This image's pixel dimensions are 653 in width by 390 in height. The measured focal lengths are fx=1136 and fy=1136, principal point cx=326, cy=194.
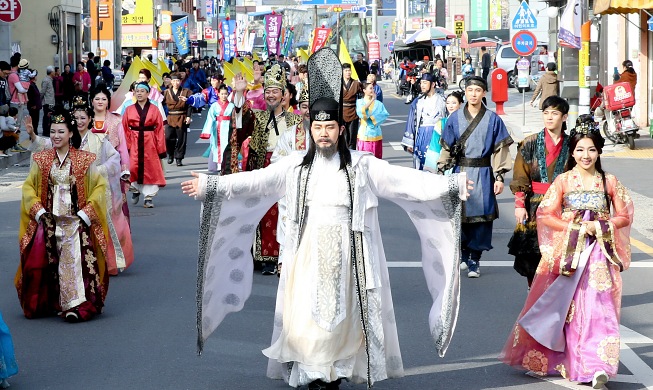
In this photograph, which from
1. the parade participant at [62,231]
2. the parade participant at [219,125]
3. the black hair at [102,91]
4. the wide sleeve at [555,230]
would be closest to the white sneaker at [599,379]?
the wide sleeve at [555,230]

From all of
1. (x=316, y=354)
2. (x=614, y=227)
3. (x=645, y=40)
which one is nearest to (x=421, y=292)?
(x=614, y=227)

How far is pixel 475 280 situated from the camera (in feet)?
32.1

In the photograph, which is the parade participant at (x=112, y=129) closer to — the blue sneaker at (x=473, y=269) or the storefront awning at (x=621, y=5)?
the blue sneaker at (x=473, y=269)

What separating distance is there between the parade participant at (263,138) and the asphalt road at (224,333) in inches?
11.0

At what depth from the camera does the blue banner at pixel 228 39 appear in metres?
69.2

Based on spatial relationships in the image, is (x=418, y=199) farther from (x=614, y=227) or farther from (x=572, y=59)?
(x=572, y=59)

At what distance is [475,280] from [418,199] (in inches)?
149

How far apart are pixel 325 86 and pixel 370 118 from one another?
10393 mm

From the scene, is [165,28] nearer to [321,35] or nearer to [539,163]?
[321,35]

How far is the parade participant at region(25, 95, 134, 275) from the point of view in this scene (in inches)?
366

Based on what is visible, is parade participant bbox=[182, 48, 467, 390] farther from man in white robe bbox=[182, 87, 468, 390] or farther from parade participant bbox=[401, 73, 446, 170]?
parade participant bbox=[401, 73, 446, 170]

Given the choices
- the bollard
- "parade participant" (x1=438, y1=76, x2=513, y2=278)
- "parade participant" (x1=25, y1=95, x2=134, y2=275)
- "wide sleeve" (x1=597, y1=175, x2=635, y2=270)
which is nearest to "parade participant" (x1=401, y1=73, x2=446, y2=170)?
"parade participant" (x1=438, y1=76, x2=513, y2=278)

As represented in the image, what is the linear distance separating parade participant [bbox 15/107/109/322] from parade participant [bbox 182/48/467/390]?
218 cm

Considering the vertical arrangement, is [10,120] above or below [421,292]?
above
